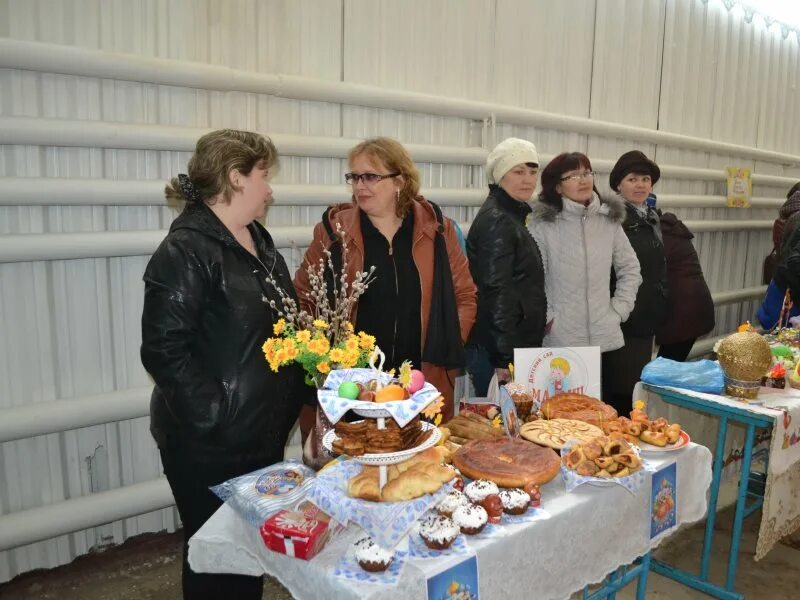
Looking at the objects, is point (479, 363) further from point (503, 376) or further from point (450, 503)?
point (450, 503)

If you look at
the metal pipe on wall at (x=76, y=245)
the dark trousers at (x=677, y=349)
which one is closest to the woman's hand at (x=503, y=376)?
the metal pipe on wall at (x=76, y=245)

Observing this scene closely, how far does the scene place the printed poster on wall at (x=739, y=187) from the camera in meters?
5.72

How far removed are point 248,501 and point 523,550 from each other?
23.2 inches

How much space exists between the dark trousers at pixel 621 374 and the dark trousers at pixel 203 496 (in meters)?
2.02

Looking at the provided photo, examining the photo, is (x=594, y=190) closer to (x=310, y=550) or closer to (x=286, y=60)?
(x=286, y=60)

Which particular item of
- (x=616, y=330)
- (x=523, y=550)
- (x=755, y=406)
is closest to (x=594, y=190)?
(x=616, y=330)

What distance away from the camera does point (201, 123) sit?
108 inches

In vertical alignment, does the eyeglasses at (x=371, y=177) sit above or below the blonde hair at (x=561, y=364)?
above

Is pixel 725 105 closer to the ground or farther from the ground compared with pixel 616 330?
farther from the ground

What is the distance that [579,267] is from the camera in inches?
115

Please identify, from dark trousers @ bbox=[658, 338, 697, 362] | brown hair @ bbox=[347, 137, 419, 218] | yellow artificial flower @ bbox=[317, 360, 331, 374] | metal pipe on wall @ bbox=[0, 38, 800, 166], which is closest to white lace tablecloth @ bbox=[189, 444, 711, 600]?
yellow artificial flower @ bbox=[317, 360, 331, 374]

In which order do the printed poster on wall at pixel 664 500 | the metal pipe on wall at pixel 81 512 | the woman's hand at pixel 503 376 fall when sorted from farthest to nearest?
the woman's hand at pixel 503 376
the metal pipe on wall at pixel 81 512
the printed poster on wall at pixel 664 500

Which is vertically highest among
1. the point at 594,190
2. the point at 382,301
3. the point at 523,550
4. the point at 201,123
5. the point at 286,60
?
the point at 286,60

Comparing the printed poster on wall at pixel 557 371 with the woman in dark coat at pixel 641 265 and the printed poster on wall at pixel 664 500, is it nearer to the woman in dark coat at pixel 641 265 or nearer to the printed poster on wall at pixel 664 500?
the printed poster on wall at pixel 664 500
